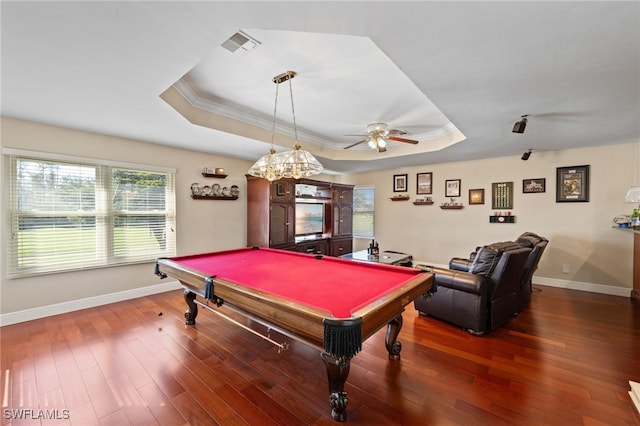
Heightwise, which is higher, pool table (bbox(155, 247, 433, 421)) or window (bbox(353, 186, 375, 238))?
window (bbox(353, 186, 375, 238))

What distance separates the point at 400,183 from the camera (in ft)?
20.6

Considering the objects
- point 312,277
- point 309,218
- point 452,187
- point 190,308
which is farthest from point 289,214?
point 452,187

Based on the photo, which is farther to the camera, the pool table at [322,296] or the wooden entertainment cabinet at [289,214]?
the wooden entertainment cabinet at [289,214]

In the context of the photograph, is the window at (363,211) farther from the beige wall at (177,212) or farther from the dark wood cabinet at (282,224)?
the beige wall at (177,212)

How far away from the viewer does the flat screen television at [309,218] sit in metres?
5.64

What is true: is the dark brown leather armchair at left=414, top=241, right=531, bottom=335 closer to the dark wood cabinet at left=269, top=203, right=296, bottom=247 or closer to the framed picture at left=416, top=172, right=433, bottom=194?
the dark wood cabinet at left=269, top=203, right=296, bottom=247

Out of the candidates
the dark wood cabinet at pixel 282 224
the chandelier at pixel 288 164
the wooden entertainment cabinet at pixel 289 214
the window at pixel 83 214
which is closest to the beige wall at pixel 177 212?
the window at pixel 83 214

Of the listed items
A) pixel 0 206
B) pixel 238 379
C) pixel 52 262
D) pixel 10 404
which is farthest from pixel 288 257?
pixel 0 206

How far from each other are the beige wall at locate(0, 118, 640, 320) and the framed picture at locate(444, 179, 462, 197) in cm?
9

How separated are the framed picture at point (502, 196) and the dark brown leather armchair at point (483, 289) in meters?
2.39

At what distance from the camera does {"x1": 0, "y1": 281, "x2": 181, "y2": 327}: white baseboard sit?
9.92 ft

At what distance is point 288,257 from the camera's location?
3088mm

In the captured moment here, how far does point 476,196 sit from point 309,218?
→ 11.5ft

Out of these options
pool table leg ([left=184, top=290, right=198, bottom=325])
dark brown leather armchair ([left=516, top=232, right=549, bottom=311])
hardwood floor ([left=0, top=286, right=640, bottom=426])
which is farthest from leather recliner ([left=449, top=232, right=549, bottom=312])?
pool table leg ([left=184, top=290, right=198, bottom=325])
